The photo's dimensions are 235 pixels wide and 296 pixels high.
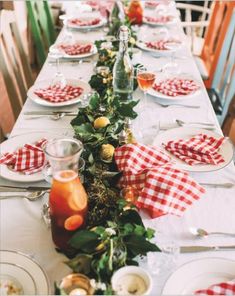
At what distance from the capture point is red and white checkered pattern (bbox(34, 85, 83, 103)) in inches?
50.3

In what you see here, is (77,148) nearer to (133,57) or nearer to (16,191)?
(16,191)

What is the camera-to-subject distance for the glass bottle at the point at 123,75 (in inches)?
49.3

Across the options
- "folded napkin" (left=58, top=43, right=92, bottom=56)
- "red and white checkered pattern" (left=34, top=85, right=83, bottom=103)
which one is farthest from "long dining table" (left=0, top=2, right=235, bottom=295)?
"folded napkin" (left=58, top=43, right=92, bottom=56)

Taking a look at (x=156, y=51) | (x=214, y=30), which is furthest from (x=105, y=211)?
(x=214, y=30)

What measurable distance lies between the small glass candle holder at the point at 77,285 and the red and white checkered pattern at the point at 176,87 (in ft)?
2.80

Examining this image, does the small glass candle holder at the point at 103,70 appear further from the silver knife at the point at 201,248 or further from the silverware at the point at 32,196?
the silver knife at the point at 201,248

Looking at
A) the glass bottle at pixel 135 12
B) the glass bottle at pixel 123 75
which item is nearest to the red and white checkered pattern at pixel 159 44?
the glass bottle at pixel 135 12

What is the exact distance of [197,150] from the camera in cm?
99

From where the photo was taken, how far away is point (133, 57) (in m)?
1.52

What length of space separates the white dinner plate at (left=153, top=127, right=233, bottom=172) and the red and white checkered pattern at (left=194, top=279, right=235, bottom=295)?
337mm

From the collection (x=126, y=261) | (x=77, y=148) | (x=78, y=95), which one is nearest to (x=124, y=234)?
(x=126, y=261)

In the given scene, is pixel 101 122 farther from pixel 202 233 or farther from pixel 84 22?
pixel 84 22

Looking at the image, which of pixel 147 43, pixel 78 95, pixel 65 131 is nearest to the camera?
pixel 65 131

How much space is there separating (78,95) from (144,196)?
60 centimetres
